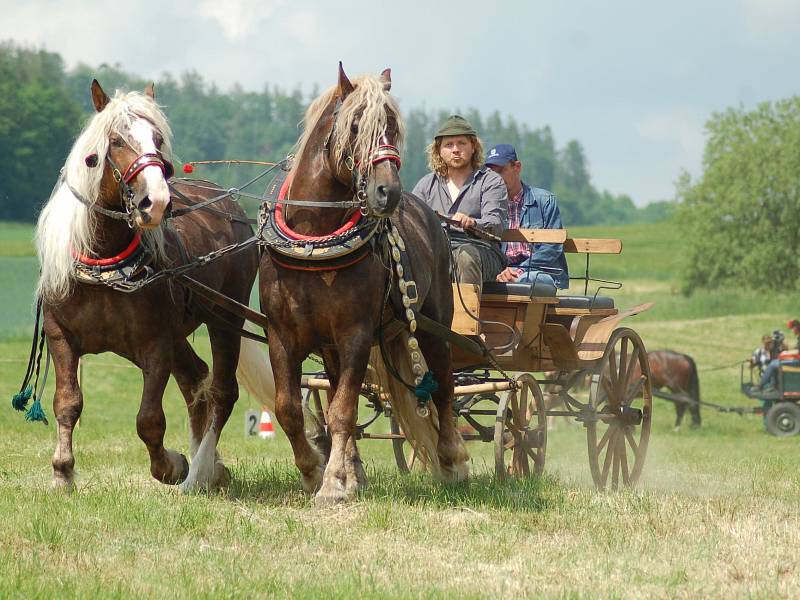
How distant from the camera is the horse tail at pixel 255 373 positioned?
27.6 ft

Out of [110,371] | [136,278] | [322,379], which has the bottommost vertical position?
[110,371]

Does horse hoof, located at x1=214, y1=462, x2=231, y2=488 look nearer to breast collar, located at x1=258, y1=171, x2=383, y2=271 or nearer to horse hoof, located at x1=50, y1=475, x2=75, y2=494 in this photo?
horse hoof, located at x1=50, y1=475, x2=75, y2=494

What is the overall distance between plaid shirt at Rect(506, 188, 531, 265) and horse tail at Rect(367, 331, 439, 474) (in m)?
1.61

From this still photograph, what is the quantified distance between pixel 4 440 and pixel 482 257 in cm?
539

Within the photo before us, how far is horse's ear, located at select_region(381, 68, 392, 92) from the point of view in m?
6.25

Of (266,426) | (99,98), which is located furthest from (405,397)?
(266,426)

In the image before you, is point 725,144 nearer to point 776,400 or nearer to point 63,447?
point 776,400

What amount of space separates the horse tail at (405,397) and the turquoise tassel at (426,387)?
0.52ft

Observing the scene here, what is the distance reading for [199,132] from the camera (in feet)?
304

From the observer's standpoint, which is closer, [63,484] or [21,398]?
[63,484]

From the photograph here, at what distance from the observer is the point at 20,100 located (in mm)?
59844

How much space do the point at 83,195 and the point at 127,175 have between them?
393mm

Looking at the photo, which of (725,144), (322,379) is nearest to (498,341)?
(322,379)

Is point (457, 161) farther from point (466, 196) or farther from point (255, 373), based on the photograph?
point (255, 373)
